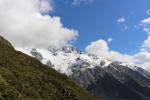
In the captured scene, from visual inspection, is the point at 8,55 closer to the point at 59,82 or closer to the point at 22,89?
the point at 59,82

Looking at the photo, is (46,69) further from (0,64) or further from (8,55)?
(0,64)

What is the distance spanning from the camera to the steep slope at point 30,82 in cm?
9618

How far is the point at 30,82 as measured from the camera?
11188 centimetres

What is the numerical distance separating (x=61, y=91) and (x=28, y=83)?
1529cm

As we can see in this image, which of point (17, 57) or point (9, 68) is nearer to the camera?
point (9, 68)

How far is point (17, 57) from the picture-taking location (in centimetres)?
13350

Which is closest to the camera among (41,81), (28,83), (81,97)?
(28,83)

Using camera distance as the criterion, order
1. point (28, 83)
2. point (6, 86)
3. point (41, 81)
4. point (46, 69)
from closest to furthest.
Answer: point (6, 86) < point (28, 83) < point (41, 81) < point (46, 69)

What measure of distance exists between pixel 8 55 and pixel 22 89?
28.5m

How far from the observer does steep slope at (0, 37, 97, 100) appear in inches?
3786

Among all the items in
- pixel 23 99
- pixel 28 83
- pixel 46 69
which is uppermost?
pixel 46 69

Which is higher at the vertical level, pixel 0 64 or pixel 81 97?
pixel 0 64

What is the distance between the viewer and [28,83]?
110 m

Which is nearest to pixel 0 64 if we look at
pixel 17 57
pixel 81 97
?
pixel 17 57
